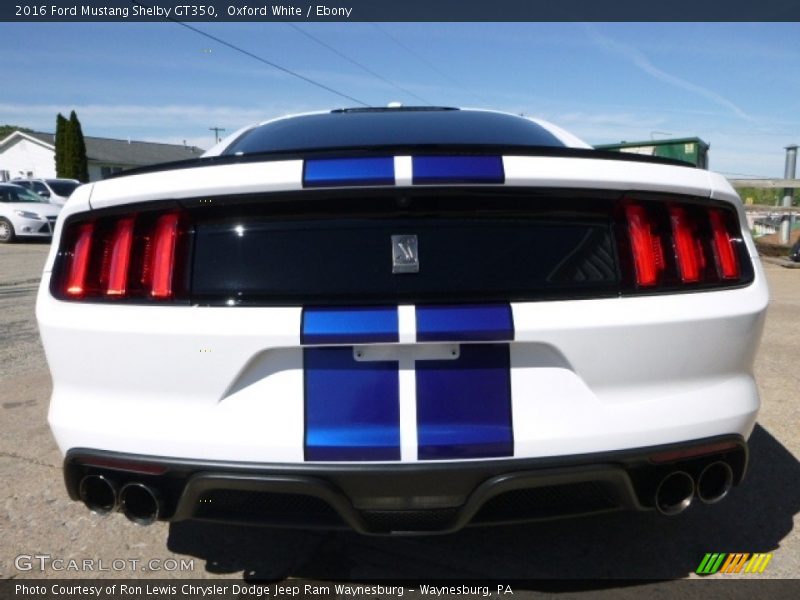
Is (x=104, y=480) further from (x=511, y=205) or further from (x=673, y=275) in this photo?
(x=673, y=275)

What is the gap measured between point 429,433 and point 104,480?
2.95 feet

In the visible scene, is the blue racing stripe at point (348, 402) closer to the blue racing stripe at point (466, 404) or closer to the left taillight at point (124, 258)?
the blue racing stripe at point (466, 404)

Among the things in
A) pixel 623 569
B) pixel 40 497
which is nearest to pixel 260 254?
pixel 623 569

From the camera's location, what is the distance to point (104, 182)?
1804 millimetres

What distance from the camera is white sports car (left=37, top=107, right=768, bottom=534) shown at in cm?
162

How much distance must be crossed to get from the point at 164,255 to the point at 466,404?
0.88m

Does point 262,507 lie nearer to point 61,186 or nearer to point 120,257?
point 120,257

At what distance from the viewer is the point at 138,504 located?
176 centimetres

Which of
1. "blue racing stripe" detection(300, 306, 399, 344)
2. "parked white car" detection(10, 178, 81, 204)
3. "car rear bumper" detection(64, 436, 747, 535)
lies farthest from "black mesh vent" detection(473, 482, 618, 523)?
"parked white car" detection(10, 178, 81, 204)

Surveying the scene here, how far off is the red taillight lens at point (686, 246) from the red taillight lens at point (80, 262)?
160cm

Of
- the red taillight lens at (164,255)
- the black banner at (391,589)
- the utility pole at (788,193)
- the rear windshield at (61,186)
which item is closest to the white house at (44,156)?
the rear windshield at (61,186)

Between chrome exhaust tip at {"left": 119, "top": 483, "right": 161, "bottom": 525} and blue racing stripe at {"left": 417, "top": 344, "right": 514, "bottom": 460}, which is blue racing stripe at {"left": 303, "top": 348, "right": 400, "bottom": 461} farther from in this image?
chrome exhaust tip at {"left": 119, "top": 483, "right": 161, "bottom": 525}

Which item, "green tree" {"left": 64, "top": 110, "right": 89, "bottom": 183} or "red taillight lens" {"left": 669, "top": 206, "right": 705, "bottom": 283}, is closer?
"red taillight lens" {"left": 669, "top": 206, "right": 705, "bottom": 283}

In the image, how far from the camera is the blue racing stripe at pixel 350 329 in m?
1.58
